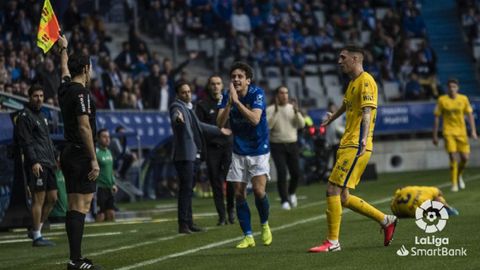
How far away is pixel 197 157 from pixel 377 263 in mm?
5963

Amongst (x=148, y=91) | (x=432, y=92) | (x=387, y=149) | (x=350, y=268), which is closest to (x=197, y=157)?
(x=350, y=268)

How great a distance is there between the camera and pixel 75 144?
1273cm

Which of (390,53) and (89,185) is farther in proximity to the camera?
(390,53)

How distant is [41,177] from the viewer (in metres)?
16.6

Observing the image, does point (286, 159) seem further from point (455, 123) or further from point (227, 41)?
point (227, 41)

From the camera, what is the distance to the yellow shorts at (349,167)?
13438 millimetres

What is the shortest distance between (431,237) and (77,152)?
4043 millimetres

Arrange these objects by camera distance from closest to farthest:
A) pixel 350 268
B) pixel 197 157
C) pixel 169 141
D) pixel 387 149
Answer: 1. pixel 350 268
2. pixel 197 157
3. pixel 169 141
4. pixel 387 149

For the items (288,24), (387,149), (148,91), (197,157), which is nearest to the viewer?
(197,157)

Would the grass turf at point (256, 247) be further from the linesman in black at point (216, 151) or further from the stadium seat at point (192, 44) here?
the stadium seat at point (192, 44)

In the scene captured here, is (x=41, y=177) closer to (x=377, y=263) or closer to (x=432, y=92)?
(x=377, y=263)

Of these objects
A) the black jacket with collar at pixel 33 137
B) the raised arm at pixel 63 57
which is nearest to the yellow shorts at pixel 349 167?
the raised arm at pixel 63 57

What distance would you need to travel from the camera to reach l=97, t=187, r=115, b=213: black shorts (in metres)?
21.4

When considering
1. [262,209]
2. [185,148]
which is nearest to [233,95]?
[262,209]
